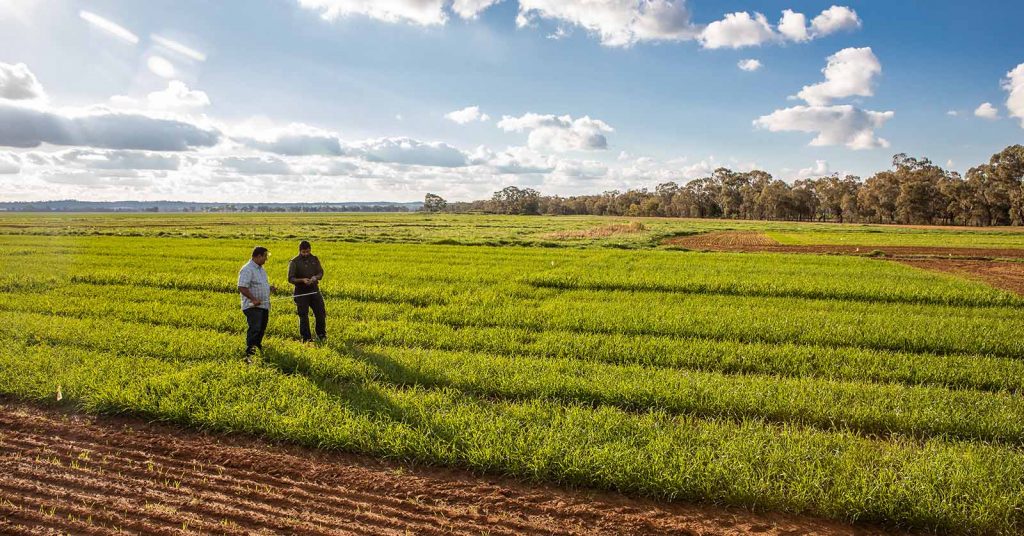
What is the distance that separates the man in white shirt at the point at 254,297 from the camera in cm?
Result: 880

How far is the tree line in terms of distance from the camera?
89588mm

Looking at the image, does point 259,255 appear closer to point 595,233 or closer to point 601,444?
point 601,444

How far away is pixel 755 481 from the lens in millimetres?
5195

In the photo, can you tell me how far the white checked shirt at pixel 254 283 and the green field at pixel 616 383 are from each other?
3.29 ft

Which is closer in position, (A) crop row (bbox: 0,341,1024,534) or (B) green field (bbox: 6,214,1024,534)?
(A) crop row (bbox: 0,341,1024,534)

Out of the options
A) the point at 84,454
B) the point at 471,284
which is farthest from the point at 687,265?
the point at 84,454

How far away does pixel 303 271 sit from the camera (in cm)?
973

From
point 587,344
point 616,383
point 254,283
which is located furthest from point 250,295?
point 616,383

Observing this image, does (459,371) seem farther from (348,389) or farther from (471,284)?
(471,284)

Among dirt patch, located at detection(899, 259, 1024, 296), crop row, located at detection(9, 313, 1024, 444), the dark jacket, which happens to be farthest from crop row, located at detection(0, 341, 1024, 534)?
dirt patch, located at detection(899, 259, 1024, 296)

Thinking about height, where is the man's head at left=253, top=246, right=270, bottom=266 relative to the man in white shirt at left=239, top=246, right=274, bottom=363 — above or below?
above

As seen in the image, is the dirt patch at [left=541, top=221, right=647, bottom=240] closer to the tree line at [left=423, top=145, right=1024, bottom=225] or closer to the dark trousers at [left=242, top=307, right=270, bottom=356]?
the dark trousers at [left=242, top=307, right=270, bottom=356]

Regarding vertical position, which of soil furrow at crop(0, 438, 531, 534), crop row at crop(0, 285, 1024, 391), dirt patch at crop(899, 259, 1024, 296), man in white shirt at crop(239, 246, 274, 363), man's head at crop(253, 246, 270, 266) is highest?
man's head at crop(253, 246, 270, 266)

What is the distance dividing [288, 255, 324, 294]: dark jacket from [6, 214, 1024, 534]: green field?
116 centimetres
